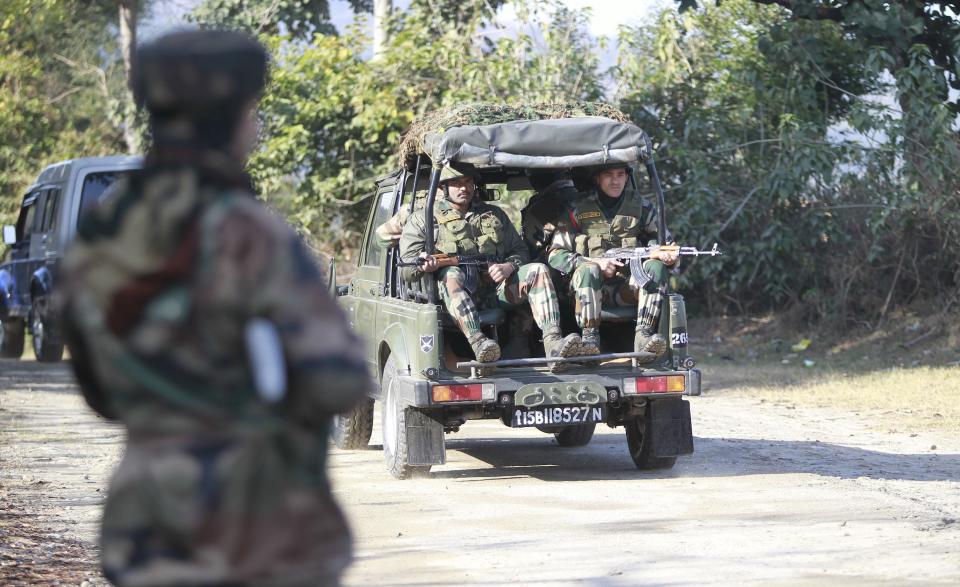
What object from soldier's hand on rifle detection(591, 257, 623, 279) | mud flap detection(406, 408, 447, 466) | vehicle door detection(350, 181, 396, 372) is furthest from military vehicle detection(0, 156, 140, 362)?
soldier's hand on rifle detection(591, 257, 623, 279)

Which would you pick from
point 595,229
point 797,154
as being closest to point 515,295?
point 595,229

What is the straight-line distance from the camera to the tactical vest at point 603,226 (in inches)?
375

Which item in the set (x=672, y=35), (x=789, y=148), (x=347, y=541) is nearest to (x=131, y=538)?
(x=347, y=541)

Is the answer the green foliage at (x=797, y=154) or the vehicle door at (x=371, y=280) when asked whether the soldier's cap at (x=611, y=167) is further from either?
the green foliage at (x=797, y=154)

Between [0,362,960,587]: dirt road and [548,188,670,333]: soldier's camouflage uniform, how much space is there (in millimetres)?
1151

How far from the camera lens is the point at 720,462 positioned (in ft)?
32.3

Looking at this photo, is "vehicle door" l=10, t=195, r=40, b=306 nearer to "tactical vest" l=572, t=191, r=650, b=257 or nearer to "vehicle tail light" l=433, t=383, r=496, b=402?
"tactical vest" l=572, t=191, r=650, b=257

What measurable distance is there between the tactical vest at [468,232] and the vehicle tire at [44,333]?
9.36 m

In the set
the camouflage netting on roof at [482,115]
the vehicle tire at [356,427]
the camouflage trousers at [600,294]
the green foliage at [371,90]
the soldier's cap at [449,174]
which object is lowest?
the vehicle tire at [356,427]

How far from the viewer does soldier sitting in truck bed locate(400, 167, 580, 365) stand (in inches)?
349

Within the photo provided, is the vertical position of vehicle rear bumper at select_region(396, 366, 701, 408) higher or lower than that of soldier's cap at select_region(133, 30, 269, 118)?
lower

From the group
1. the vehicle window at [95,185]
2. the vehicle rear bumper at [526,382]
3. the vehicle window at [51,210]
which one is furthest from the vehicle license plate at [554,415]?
the vehicle window at [51,210]

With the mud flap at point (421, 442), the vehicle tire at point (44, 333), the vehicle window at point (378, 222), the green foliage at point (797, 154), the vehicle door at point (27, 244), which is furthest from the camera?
the vehicle door at point (27, 244)

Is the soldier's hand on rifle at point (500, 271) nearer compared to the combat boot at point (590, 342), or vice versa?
the combat boot at point (590, 342)
